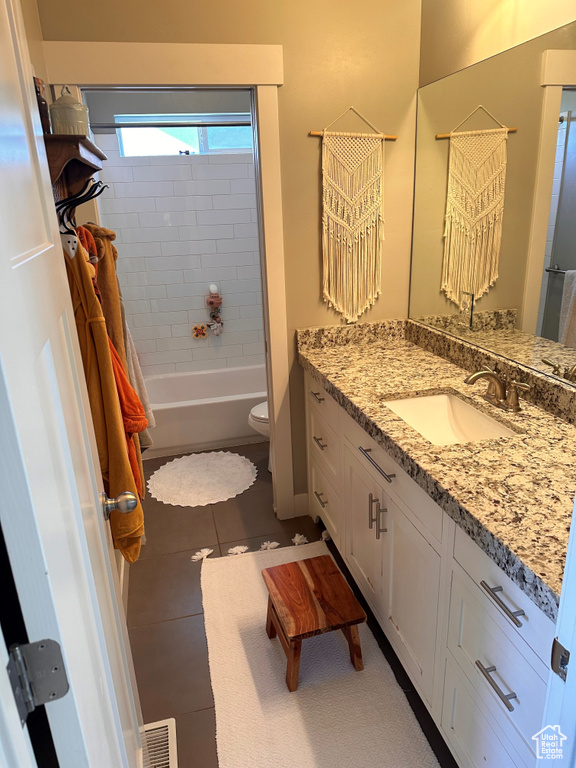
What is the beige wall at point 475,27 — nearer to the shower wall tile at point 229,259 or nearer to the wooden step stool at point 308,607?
the wooden step stool at point 308,607

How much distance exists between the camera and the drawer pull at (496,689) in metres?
1.13

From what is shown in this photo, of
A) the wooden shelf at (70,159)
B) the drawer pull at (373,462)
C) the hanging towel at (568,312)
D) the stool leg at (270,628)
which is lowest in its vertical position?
the stool leg at (270,628)

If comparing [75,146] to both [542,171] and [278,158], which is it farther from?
[542,171]

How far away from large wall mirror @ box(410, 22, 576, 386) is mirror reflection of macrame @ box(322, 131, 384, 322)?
11.2 inches

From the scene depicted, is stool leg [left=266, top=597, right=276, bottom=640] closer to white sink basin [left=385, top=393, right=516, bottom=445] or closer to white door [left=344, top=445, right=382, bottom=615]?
white door [left=344, top=445, right=382, bottom=615]

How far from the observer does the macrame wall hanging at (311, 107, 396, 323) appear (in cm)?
238

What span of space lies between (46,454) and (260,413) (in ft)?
9.11

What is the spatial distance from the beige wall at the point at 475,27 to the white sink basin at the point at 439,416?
126cm

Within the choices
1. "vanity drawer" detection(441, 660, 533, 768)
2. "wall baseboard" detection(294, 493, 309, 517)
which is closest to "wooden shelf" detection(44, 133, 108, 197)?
"vanity drawer" detection(441, 660, 533, 768)

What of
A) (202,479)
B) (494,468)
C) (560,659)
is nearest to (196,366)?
(202,479)

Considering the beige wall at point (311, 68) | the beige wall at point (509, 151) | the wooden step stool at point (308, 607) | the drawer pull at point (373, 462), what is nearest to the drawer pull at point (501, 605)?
the drawer pull at point (373, 462)

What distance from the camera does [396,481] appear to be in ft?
5.33

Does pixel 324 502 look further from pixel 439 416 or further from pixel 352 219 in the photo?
pixel 352 219

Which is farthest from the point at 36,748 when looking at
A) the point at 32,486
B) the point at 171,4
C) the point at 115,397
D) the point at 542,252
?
the point at 171,4
